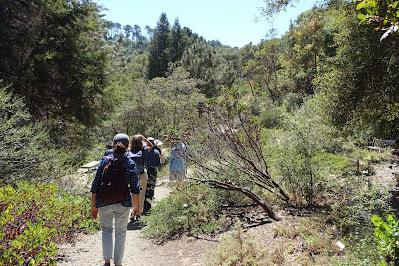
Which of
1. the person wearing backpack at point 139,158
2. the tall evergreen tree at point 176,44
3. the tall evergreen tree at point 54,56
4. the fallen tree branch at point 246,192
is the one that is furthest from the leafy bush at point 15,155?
the tall evergreen tree at point 176,44

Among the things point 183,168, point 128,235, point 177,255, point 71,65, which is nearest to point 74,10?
point 71,65

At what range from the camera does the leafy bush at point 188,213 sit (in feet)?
24.2

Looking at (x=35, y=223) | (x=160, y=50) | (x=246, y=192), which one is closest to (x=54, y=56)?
(x=246, y=192)

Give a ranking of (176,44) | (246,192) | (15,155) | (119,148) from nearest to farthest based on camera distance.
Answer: (119,148) < (246,192) < (15,155) < (176,44)

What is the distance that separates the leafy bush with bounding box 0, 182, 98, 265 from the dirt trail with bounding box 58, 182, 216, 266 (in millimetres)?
302

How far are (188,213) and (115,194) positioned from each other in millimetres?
2799

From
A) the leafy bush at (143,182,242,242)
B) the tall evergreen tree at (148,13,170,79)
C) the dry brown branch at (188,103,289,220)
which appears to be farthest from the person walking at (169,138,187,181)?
the tall evergreen tree at (148,13,170,79)

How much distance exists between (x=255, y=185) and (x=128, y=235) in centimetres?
284

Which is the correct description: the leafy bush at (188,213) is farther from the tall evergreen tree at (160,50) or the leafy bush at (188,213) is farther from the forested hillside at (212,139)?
the tall evergreen tree at (160,50)

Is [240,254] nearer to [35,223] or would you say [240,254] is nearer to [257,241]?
[257,241]

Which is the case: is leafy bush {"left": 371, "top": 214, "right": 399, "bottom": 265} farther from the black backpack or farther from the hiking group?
the black backpack

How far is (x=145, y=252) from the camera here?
6.79 m

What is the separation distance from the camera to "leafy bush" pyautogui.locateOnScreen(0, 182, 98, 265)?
12.2 ft

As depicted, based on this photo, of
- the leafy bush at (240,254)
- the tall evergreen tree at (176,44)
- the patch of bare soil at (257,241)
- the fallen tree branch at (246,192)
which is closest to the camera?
the leafy bush at (240,254)
